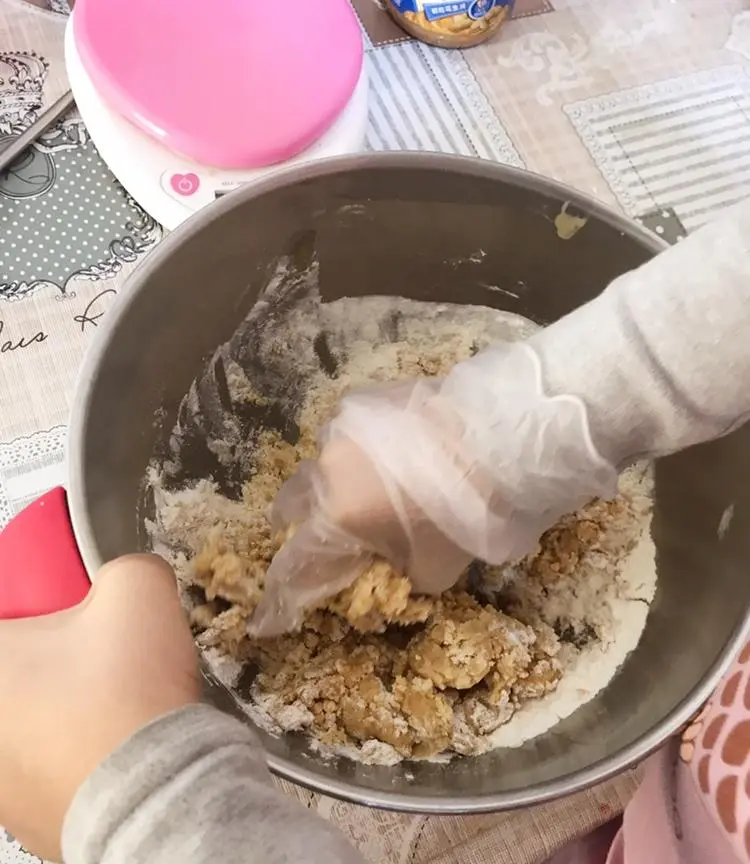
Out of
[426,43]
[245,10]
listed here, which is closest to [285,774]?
[245,10]

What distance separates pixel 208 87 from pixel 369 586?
471mm

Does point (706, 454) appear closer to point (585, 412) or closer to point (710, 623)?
point (710, 623)

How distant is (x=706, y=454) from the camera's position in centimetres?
66

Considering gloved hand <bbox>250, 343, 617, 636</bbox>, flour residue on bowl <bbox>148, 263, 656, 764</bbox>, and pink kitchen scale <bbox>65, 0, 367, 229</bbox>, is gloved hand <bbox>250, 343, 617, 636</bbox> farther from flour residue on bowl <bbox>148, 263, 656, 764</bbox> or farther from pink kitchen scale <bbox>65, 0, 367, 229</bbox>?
pink kitchen scale <bbox>65, 0, 367, 229</bbox>

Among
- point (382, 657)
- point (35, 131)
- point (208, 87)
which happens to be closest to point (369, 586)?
point (382, 657)

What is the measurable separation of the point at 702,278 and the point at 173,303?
34cm

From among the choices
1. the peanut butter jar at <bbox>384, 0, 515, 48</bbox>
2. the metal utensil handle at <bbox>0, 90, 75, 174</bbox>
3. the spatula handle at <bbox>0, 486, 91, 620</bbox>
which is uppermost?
the peanut butter jar at <bbox>384, 0, 515, 48</bbox>

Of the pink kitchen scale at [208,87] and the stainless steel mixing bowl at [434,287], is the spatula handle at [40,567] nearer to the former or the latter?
the stainless steel mixing bowl at [434,287]

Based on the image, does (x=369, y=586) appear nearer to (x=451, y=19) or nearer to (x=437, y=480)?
(x=437, y=480)

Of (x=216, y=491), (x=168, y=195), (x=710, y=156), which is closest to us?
(x=216, y=491)

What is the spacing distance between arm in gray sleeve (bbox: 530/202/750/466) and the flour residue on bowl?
0.68ft

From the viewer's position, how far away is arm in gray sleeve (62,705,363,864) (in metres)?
0.36

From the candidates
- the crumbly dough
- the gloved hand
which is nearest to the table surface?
the crumbly dough

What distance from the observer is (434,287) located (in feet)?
2.43
